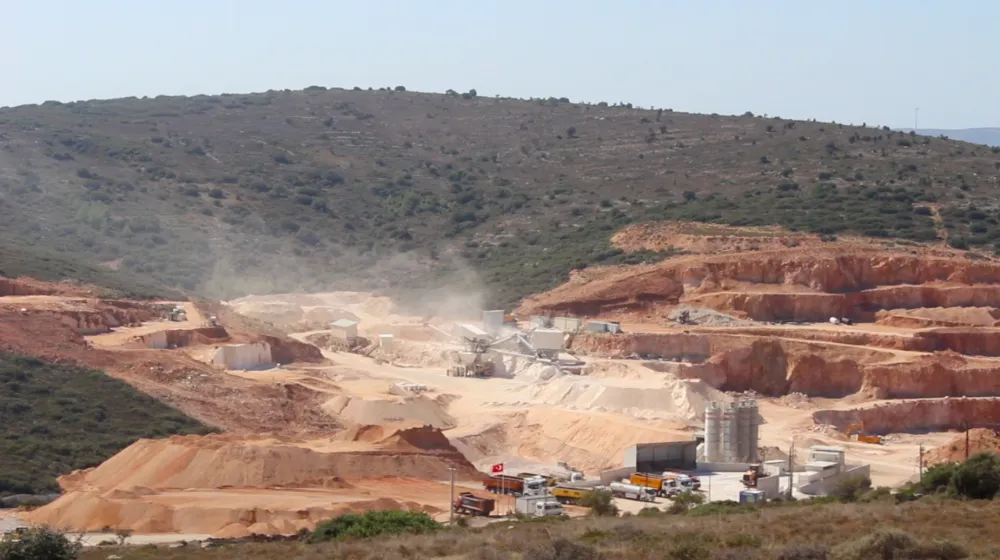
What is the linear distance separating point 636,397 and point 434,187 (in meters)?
60.1

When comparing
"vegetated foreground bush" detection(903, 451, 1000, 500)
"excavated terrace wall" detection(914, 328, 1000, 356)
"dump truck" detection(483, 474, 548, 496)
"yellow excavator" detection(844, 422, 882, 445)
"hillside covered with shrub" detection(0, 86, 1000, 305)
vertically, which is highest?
"hillside covered with shrub" detection(0, 86, 1000, 305)

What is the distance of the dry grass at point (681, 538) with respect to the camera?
25.1 metres

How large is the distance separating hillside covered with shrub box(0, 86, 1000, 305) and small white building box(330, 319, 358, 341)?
27.0ft

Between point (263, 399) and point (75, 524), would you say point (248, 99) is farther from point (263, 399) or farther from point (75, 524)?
point (75, 524)

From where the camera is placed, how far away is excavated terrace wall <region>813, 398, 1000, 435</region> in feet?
190

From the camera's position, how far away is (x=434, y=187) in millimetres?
115875

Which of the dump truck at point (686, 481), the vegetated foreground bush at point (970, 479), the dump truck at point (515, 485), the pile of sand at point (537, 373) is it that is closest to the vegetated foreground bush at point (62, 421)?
the dump truck at point (515, 485)

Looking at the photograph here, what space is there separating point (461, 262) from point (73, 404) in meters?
46.2

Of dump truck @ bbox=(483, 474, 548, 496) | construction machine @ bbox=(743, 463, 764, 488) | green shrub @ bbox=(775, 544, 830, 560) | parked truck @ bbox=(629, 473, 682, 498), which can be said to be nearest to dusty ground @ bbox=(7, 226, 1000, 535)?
dump truck @ bbox=(483, 474, 548, 496)

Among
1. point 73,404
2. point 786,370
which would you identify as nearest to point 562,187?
point 786,370

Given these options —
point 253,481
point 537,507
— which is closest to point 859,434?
point 537,507

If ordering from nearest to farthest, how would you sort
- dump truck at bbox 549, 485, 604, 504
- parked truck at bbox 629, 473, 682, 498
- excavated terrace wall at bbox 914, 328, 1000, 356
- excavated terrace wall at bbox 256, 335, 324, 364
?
dump truck at bbox 549, 485, 604, 504
parked truck at bbox 629, 473, 682, 498
excavated terrace wall at bbox 914, 328, 1000, 356
excavated terrace wall at bbox 256, 335, 324, 364

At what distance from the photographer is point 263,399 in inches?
2159

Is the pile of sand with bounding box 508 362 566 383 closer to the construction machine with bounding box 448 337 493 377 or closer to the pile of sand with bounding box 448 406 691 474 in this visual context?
the construction machine with bounding box 448 337 493 377
